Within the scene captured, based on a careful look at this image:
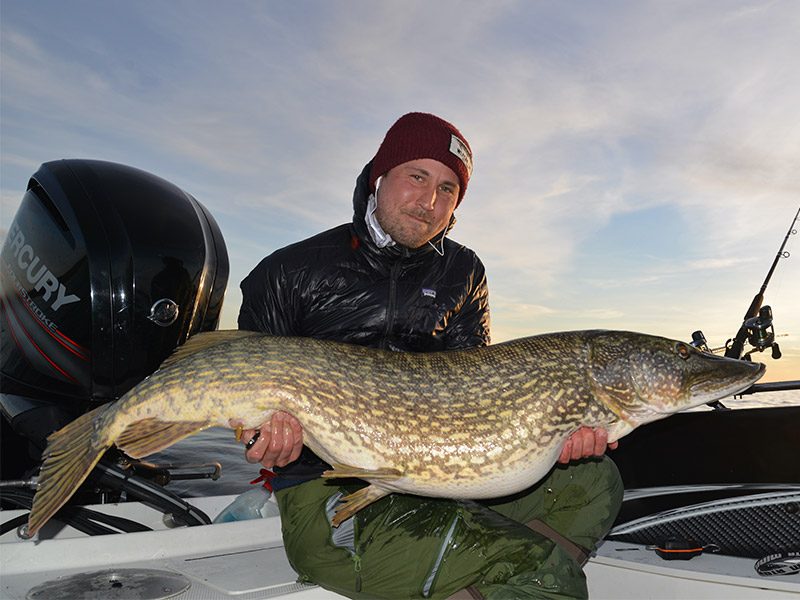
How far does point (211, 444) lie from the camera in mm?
10664

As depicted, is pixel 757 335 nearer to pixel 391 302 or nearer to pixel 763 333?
pixel 763 333

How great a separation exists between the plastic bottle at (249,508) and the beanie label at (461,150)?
2392mm

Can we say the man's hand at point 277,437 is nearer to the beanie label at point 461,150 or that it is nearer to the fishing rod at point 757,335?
the beanie label at point 461,150

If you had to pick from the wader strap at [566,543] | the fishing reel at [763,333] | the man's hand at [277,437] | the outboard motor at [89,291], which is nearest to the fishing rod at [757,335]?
the fishing reel at [763,333]

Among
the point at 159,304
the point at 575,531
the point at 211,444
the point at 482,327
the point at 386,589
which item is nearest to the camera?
the point at 386,589

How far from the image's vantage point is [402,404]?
2.49 m

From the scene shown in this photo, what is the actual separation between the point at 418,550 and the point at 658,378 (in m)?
1.35

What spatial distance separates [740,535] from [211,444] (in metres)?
9.55

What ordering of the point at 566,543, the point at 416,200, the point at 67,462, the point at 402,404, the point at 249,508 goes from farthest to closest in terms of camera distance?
the point at 249,508 → the point at 416,200 → the point at 566,543 → the point at 402,404 → the point at 67,462

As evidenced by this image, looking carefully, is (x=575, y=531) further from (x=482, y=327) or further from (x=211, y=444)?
(x=211, y=444)

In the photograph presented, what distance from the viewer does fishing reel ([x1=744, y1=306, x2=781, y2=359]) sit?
12.2 ft

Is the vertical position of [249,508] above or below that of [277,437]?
below

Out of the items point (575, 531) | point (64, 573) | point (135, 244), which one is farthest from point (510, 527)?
point (135, 244)

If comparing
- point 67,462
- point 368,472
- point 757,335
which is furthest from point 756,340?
point 67,462
